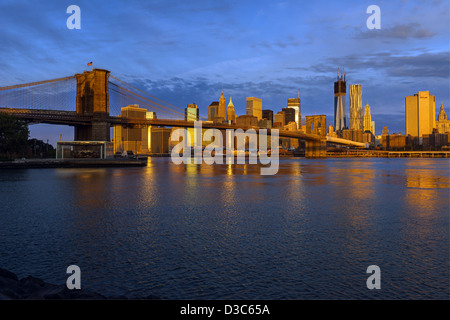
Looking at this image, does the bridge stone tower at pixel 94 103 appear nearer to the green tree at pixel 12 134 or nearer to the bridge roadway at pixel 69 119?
the bridge roadway at pixel 69 119

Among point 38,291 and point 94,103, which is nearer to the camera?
point 38,291

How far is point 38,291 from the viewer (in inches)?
280

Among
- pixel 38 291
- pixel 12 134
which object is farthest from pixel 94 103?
pixel 38 291

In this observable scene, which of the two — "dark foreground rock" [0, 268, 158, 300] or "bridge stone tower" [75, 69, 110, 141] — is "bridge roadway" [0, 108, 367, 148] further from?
"dark foreground rock" [0, 268, 158, 300]

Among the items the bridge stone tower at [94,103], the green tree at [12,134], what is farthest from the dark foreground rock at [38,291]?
the bridge stone tower at [94,103]

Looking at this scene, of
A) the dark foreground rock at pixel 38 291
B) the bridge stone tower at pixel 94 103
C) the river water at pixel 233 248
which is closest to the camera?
the dark foreground rock at pixel 38 291

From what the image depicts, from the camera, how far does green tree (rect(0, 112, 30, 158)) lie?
197 ft

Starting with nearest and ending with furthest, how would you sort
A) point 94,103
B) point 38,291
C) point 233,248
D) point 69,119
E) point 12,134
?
point 38,291
point 233,248
point 12,134
point 69,119
point 94,103

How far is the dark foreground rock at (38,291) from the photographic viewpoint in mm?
6715

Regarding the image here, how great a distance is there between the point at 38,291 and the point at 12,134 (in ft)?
206

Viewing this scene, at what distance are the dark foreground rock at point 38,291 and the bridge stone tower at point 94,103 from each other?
71332 mm

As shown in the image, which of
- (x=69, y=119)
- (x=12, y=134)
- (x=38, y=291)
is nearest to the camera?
(x=38, y=291)

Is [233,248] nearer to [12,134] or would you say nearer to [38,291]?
[38,291]

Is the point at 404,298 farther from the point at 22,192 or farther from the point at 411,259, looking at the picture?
the point at 22,192
